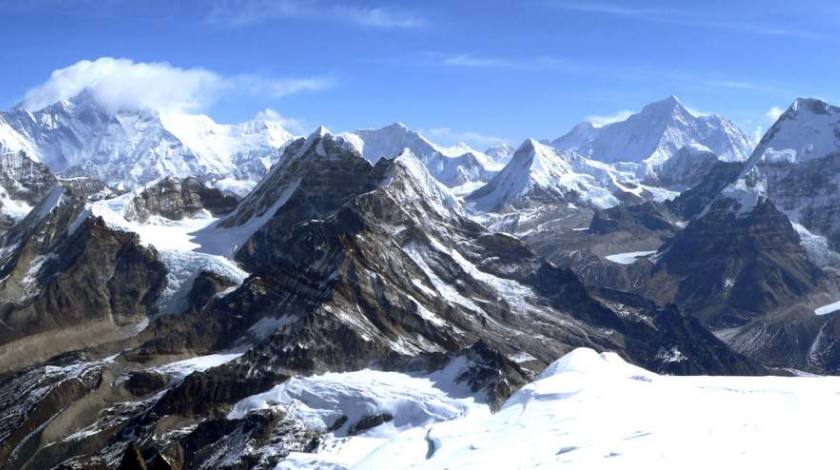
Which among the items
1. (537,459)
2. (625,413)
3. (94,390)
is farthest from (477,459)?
(94,390)

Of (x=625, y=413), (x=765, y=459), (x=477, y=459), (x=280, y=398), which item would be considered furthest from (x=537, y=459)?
(x=280, y=398)

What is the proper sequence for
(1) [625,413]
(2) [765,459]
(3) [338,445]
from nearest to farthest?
(2) [765,459] → (1) [625,413] → (3) [338,445]

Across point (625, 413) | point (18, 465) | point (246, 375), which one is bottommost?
point (18, 465)

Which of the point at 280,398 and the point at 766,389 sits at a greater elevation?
the point at 766,389

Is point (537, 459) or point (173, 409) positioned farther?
point (173, 409)

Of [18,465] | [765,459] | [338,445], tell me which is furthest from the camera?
[18,465]

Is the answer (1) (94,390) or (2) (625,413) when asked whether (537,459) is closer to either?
(2) (625,413)
